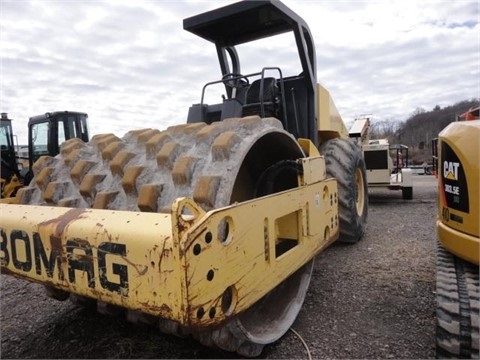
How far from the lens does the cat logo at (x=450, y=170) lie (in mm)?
1976

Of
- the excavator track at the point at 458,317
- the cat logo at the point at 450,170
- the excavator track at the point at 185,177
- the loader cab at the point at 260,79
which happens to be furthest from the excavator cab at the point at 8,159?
the excavator track at the point at 458,317

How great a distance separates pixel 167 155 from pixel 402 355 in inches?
67.0

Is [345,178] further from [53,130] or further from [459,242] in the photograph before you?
[53,130]

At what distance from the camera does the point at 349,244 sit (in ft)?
14.6

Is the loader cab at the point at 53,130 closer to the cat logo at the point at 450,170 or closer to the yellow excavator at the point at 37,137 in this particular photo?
the yellow excavator at the point at 37,137

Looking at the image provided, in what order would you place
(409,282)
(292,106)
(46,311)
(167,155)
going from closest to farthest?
(167,155) < (46,311) < (409,282) < (292,106)

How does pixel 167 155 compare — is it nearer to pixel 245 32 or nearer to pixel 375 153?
pixel 245 32

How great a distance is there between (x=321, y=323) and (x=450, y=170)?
4.11 ft

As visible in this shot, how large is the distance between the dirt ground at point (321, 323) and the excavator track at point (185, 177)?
196mm

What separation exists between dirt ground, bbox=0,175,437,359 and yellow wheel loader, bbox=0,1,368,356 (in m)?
0.21

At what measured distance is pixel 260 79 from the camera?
3434 millimetres

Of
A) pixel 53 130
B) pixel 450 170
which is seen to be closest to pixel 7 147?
pixel 53 130

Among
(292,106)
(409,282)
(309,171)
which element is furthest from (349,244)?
(309,171)

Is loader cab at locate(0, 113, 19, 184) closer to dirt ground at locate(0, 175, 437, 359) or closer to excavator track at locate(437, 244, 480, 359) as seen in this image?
dirt ground at locate(0, 175, 437, 359)
